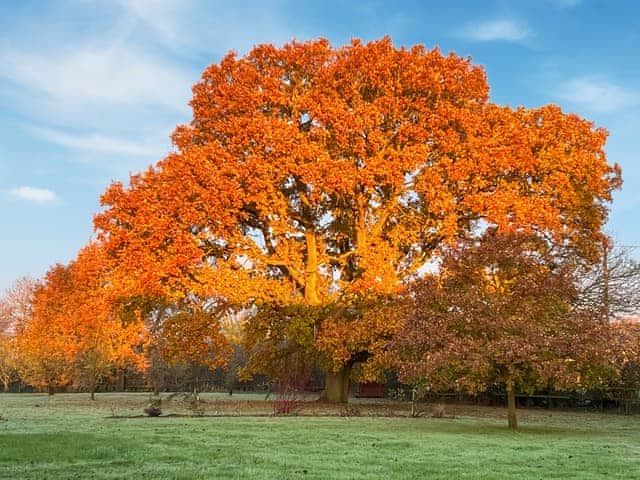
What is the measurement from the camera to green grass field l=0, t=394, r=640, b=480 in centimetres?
899

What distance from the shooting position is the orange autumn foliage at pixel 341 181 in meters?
25.2

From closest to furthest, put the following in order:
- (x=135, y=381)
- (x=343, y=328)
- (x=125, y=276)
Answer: (x=343, y=328) < (x=125, y=276) < (x=135, y=381)

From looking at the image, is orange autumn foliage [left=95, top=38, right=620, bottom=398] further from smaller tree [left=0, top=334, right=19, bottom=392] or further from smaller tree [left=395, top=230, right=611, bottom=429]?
smaller tree [left=0, top=334, right=19, bottom=392]

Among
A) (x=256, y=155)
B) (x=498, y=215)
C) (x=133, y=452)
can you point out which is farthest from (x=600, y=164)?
(x=133, y=452)

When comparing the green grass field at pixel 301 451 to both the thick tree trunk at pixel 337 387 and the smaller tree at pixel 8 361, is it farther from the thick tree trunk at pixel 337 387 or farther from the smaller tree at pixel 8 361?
the smaller tree at pixel 8 361

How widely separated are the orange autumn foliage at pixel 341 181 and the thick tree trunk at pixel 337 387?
235 centimetres

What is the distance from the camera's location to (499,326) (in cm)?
1586

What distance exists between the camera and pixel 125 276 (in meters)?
26.8

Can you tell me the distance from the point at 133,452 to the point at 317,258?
17.7m

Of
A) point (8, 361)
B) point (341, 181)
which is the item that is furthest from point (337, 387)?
point (8, 361)

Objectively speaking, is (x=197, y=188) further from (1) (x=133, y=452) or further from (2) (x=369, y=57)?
(1) (x=133, y=452)

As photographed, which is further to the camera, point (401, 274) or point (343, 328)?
point (401, 274)

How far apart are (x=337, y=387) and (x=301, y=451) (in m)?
17.0

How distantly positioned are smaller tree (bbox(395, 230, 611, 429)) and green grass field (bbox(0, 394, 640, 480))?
1392mm
